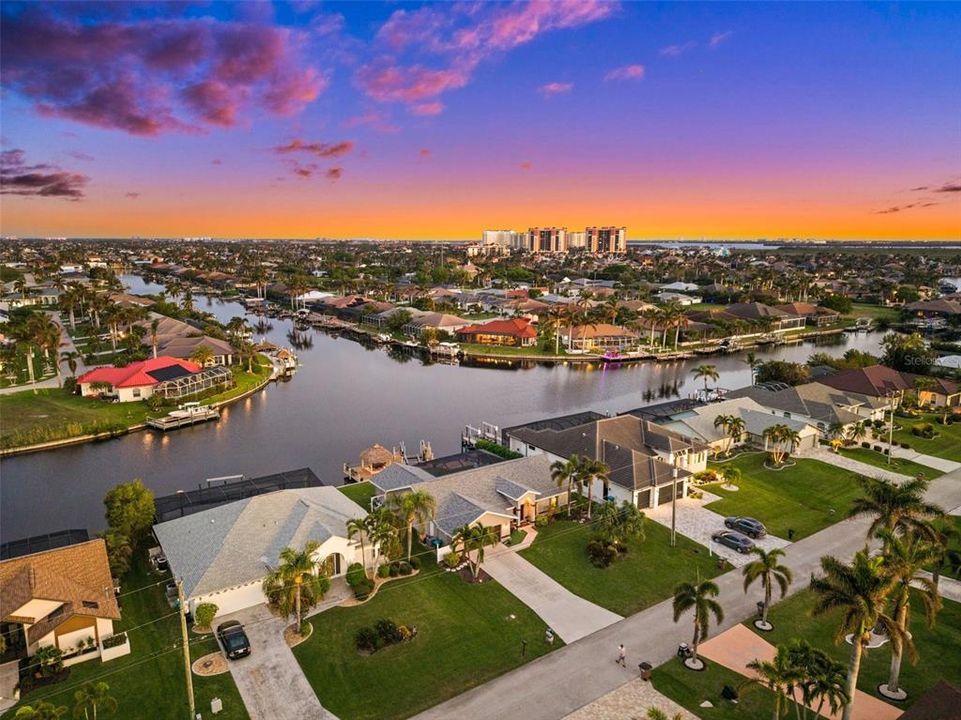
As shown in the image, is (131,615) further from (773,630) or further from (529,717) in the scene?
(773,630)

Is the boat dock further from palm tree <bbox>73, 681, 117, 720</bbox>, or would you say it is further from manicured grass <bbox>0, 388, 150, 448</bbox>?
palm tree <bbox>73, 681, 117, 720</bbox>

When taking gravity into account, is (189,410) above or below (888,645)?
above

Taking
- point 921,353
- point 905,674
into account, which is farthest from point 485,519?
point 921,353

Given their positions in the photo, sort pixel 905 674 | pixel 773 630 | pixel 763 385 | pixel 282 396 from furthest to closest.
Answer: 1. pixel 282 396
2. pixel 763 385
3. pixel 773 630
4. pixel 905 674

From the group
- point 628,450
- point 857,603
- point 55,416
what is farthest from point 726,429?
point 55,416

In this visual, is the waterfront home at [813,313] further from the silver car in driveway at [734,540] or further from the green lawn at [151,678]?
the green lawn at [151,678]

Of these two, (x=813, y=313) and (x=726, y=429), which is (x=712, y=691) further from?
(x=813, y=313)

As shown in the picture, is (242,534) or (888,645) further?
(242,534)
